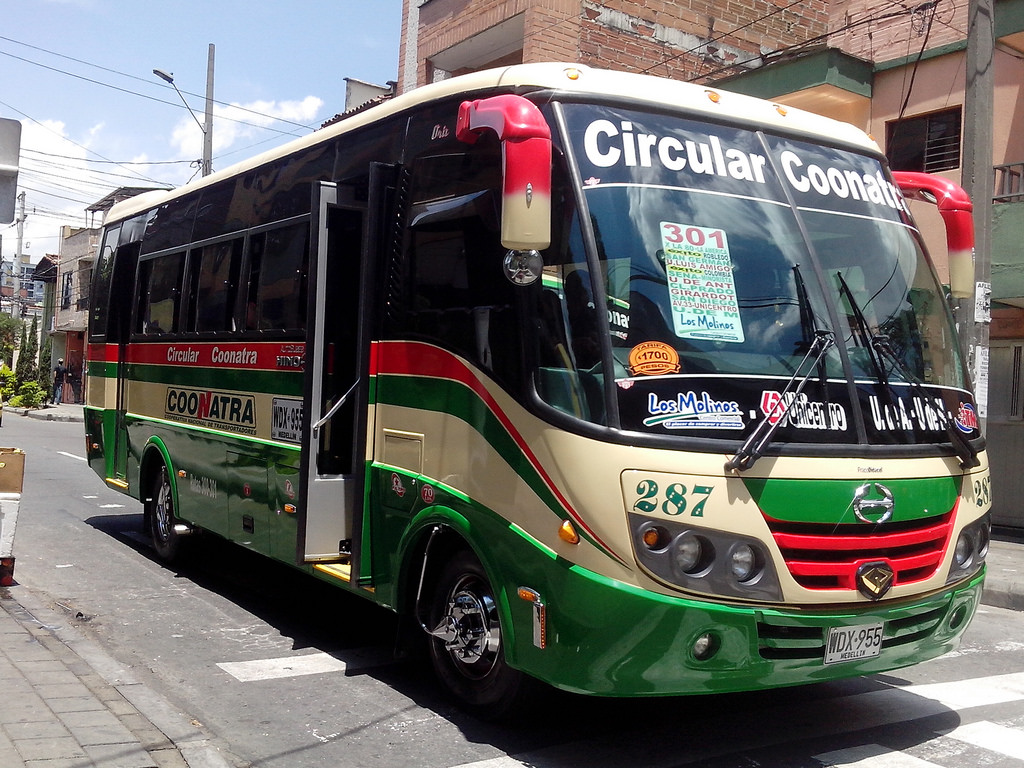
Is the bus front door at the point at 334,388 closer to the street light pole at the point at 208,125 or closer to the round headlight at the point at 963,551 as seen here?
the round headlight at the point at 963,551

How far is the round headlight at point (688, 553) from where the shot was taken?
4.36 metres

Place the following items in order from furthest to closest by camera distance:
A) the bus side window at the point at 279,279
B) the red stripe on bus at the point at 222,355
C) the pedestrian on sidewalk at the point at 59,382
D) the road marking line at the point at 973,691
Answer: the pedestrian on sidewalk at the point at 59,382, the red stripe on bus at the point at 222,355, the bus side window at the point at 279,279, the road marking line at the point at 973,691

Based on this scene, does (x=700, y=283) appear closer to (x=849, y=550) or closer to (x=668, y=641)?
(x=849, y=550)

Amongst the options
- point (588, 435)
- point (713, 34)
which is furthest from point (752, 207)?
point (713, 34)

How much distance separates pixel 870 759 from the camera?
4902 millimetres

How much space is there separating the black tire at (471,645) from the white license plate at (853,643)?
1381mm

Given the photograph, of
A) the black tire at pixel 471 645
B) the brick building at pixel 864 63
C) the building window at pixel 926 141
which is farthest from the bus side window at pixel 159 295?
the building window at pixel 926 141

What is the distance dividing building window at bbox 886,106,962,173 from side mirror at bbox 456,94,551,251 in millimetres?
11247

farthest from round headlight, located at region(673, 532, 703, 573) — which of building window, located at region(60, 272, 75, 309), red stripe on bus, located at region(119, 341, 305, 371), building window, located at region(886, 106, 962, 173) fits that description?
building window, located at region(60, 272, 75, 309)

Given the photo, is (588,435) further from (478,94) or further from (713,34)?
(713,34)

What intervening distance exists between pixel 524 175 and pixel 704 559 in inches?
67.9

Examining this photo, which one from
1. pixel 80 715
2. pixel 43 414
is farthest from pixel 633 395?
pixel 43 414

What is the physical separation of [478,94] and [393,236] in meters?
0.98

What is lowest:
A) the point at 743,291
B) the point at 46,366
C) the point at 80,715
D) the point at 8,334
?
the point at 80,715
